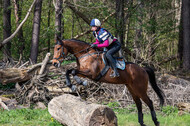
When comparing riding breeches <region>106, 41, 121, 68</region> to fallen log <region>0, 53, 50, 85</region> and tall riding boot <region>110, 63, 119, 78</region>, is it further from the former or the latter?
fallen log <region>0, 53, 50, 85</region>

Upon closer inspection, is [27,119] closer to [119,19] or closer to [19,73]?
[19,73]

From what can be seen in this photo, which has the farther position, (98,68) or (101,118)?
(98,68)

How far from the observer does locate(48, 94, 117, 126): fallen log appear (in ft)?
17.0

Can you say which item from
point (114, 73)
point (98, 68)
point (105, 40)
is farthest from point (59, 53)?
point (114, 73)

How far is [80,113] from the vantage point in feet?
17.9

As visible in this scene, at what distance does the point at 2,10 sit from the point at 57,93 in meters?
10.3

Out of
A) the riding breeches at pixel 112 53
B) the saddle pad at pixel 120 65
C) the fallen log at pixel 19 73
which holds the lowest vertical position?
the fallen log at pixel 19 73

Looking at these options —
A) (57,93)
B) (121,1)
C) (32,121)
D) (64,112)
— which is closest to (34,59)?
(57,93)

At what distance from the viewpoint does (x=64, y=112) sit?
6094 millimetres

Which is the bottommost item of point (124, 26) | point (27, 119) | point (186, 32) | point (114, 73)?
point (27, 119)

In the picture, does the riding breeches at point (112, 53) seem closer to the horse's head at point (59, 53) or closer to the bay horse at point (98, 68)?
the bay horse at point (98, 68)

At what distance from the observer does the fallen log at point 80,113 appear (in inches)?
204

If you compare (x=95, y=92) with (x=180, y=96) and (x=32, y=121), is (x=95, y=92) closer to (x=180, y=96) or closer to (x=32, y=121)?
(x=180, y=96)

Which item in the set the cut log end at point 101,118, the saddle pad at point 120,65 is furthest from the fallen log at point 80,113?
the saddle pad at point 120,65
